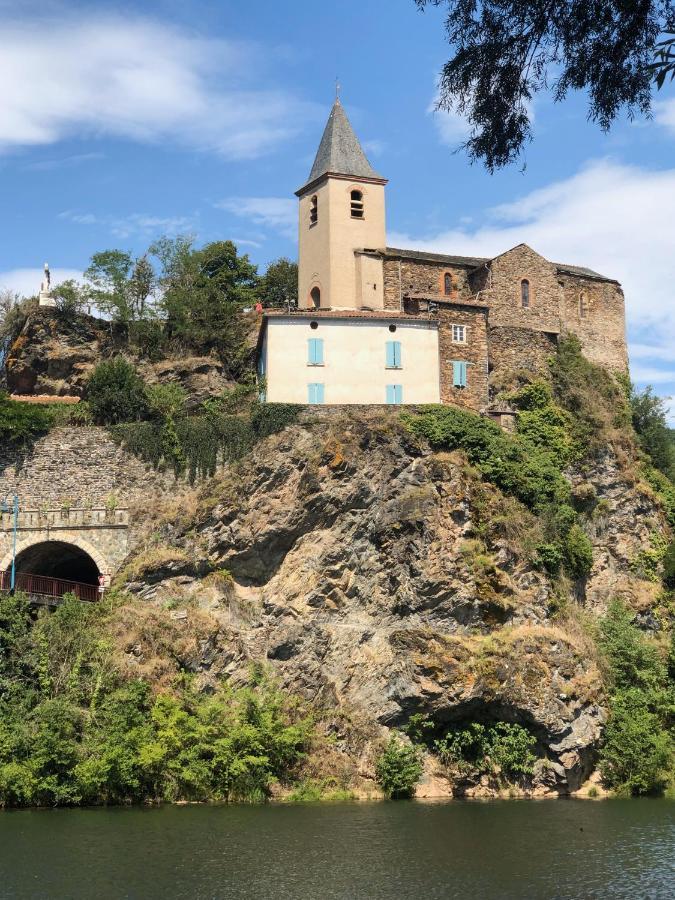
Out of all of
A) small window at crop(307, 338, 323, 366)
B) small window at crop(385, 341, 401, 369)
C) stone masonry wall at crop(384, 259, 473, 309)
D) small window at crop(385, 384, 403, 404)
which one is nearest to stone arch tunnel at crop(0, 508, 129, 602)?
small window at crop(307, 338, 323, 366)

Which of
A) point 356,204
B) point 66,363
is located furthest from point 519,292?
point 66,363

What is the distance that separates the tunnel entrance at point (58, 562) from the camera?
1589 inches

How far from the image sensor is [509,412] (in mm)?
44812

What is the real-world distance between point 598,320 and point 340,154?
47.5 ft

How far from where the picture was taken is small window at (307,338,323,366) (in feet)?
141

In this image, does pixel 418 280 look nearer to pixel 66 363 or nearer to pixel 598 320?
pixel 598 320

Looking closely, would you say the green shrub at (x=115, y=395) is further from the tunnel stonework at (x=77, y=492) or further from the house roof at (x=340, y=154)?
the house roof at (x=340, y=154)

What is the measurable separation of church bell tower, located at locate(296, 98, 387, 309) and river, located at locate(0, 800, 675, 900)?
2301 cm

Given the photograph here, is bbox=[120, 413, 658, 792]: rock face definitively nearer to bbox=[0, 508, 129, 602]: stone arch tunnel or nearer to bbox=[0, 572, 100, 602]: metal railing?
bbox=[0, 508, 129, 602]: stone arch tunnel

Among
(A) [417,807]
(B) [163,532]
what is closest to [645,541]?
(A) [417,807]

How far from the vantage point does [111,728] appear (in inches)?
1302

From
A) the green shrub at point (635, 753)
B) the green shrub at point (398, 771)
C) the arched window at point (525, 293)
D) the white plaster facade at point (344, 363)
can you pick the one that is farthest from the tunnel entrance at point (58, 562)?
the arched window at point (525, 293)

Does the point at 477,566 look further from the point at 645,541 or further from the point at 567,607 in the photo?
the point at 645,541

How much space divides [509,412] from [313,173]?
14.8 metres
